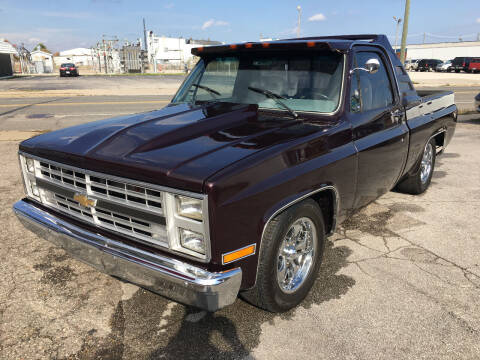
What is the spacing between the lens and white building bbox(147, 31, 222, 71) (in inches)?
2429

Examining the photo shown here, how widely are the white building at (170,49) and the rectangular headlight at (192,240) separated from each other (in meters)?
61.1

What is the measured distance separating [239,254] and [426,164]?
413cm

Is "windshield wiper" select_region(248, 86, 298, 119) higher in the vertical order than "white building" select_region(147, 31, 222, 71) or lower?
lower

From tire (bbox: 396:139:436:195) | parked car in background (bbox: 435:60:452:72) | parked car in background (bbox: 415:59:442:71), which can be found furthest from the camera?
parked car in background (bbox: 415:59:442:71)

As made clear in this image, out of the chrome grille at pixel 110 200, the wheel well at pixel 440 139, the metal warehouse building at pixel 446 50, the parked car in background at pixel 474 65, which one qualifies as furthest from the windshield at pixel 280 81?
the metal warehouse building at pixel 446 50

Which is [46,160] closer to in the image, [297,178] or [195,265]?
[195,265]

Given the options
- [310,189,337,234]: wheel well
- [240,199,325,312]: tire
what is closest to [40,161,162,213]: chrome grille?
[240,199,325,312]: tire

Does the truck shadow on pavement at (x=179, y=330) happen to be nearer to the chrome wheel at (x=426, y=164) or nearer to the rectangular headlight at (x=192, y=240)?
the rectangular headlight at (x=192, y=240)

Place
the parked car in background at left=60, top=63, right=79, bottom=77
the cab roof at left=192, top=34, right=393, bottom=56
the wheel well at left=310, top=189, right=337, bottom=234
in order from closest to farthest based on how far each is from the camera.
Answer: the wheel well at left=310, top=189, right=337, bottom=234
the cab roof at left=192, top=34, right=393, bottom=56
the parked car in background at left=60, top=63, right=79, bottom=77

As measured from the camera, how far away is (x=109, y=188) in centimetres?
254

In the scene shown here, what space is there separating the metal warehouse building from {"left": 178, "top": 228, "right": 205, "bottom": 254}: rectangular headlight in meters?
93.4

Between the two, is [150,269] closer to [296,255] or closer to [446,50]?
[296,255]

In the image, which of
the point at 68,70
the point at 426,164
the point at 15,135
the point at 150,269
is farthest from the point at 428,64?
the point at 150,269

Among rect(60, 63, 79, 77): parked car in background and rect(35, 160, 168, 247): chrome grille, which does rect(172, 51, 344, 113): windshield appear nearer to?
rect(35, 160, 168, 247): chrome grille
